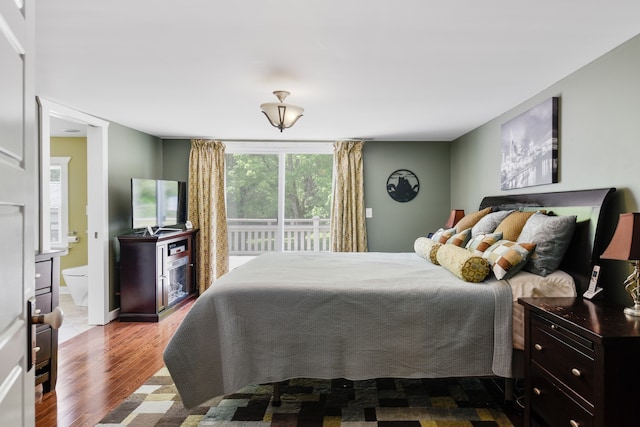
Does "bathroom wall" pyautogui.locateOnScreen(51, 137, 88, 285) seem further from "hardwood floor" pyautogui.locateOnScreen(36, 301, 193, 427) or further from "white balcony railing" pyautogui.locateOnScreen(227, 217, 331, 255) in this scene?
"white balcony railing" pyautogui.locateOnScreen(227, 217, 331, 255)

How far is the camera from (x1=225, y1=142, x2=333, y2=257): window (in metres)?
5.90

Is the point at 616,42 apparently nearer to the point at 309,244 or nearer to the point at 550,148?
the point at 550,148

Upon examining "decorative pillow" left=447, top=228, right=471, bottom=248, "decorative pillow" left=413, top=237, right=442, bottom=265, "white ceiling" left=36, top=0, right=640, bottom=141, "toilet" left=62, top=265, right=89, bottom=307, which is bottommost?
"toilet" left=62, top=265, right=89, bottom=307

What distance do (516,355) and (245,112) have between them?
10.7ft

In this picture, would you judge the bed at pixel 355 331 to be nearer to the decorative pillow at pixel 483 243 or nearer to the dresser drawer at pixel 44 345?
the decorative pillow at pixel 483 243

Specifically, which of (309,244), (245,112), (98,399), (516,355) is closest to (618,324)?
(516,355)

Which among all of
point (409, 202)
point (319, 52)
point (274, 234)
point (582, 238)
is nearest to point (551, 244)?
point (582, 238)

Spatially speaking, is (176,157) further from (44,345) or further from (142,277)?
(44,345)

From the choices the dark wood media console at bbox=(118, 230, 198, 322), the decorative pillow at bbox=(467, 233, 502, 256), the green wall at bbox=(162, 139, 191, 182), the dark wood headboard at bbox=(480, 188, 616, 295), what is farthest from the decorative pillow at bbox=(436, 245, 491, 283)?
the green wall at bbox=(162, 139, 191, 182)

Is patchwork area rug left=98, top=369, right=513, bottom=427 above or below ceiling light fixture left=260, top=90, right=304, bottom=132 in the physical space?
below

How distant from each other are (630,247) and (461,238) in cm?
155

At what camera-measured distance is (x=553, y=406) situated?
197cm

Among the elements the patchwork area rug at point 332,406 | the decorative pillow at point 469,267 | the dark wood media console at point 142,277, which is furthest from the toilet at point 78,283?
the decorative pillow at point 469,267

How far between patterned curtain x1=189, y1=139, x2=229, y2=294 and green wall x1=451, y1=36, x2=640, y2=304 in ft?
13.4
